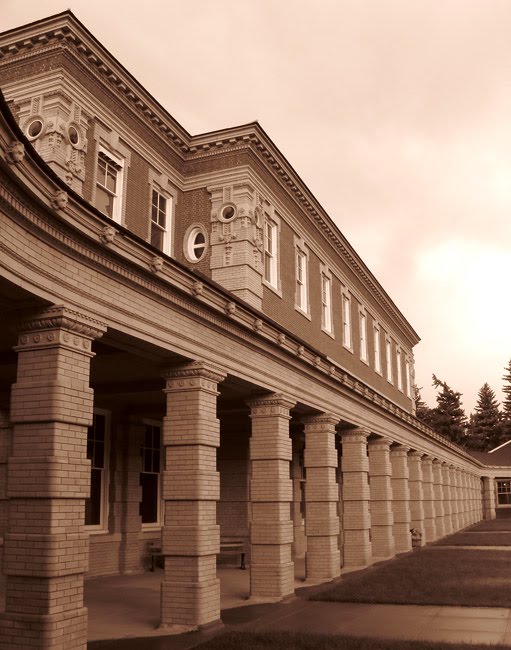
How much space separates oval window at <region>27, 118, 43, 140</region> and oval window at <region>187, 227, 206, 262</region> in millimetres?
6488

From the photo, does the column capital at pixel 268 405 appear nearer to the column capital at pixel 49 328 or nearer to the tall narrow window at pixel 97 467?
the tall narrow window at pixel 97 467

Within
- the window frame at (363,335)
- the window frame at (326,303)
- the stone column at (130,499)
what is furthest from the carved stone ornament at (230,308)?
the window frame at (363,335)

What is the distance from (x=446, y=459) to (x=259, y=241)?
2157 centimetres

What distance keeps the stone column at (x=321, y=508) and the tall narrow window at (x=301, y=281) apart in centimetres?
883

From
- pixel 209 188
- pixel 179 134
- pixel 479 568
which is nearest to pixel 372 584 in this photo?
pixel 479 568

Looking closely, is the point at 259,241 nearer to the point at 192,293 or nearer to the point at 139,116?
the point at 139,116

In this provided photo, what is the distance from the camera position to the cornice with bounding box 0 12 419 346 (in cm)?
1772

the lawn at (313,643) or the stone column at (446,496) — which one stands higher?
the stone column at (446,496)

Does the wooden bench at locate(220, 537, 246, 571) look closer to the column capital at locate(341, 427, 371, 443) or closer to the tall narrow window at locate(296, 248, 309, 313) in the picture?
the column capital at locate(341, 427, 371, 443)

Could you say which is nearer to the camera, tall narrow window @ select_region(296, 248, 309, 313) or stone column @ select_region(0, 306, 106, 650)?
stone column @ select_region(0, 306, 106, 650)

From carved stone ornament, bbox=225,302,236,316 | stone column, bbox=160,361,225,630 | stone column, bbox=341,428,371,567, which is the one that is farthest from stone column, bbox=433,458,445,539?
stone column, bbox=160,361,225,630

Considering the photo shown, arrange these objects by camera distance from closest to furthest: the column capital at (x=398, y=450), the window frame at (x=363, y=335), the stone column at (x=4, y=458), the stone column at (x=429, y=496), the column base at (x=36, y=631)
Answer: the column base at (x=36, y=631) → the stone column at (x=4, y=458) → the column capital at (x=398, y=450) → the stone column at (x=429, y=496) → the window frame at (x=363, y=335)

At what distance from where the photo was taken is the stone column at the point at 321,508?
17.5 meters

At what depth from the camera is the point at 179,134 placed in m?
22.4
